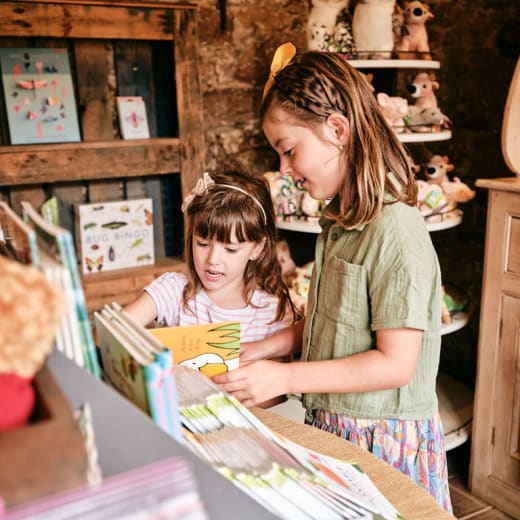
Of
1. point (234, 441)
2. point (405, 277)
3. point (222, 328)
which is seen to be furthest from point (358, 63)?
point (234, 441)

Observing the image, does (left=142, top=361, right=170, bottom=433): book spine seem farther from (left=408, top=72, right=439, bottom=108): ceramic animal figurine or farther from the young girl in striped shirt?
(left=408, top=72, right=439, bottom=108): ceramic animal figurine

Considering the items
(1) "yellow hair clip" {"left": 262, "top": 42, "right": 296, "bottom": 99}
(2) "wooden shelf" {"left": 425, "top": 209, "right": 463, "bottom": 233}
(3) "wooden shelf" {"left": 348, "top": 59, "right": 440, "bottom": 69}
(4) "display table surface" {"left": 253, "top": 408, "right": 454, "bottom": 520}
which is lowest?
(4) "display table surface" {"left": 253, "top": 408, "right": 454, "bottom": 520}

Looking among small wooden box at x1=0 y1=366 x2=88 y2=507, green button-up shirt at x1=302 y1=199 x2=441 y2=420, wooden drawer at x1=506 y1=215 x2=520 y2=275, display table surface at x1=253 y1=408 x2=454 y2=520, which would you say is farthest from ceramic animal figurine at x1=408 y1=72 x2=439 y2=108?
small wooden box at x1=0 y1=366 x2=88 y2=507

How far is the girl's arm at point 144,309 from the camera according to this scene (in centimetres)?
169

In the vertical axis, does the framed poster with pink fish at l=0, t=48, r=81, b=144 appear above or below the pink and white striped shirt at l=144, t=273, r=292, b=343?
above

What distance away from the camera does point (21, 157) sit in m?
2.35

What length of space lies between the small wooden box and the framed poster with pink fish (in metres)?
2.21

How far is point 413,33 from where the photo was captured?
2508 millimetres

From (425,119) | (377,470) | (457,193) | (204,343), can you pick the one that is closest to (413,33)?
(425,119)

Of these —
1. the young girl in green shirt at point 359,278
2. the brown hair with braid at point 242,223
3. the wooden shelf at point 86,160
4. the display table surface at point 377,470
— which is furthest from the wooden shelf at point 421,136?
the display table surface at point 377,470

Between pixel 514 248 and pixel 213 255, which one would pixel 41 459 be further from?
pixel 514 248

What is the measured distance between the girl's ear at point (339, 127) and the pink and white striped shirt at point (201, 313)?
65 cm

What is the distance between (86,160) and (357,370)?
1657 mm

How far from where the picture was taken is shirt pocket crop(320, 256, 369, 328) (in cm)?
130
